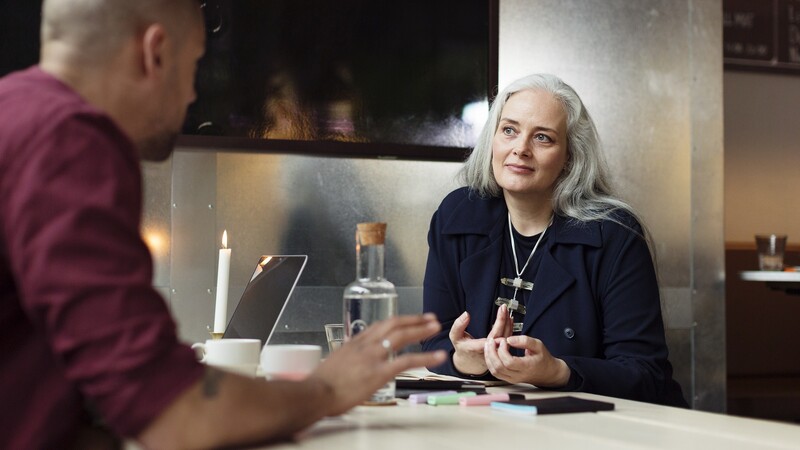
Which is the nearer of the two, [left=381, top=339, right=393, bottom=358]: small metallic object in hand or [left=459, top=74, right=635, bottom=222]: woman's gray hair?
[left=381, top=339, right=393, bottom=358]: small metallic object in hand

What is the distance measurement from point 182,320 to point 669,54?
2.03 meters

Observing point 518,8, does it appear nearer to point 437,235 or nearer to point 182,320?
point 437,235

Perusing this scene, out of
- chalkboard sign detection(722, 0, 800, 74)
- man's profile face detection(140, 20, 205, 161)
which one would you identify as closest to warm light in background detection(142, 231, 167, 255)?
man's profile face detection(140, 20, 205, 161)

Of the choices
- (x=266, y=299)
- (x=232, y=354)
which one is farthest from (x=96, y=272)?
(x=266, y=299)

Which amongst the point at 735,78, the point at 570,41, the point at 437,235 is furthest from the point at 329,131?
the point at 735,78

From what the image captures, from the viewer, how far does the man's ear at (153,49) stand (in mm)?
992

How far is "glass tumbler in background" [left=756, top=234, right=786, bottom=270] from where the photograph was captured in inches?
177

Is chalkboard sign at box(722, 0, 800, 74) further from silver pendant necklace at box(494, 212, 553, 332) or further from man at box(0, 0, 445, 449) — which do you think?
man at box(0, 0, 445, 449)

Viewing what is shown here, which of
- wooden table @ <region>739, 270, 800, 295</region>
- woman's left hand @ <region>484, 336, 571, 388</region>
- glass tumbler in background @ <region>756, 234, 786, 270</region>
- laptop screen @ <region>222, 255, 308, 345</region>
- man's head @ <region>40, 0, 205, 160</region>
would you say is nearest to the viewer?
man's head @ <region>40, 0, 205, 160</region>

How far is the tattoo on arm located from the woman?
972 mm

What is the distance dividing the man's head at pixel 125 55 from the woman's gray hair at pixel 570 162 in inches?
58.5

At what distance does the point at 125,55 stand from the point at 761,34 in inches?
223

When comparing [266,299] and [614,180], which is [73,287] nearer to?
[266,299]

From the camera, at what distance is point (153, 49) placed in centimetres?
100
